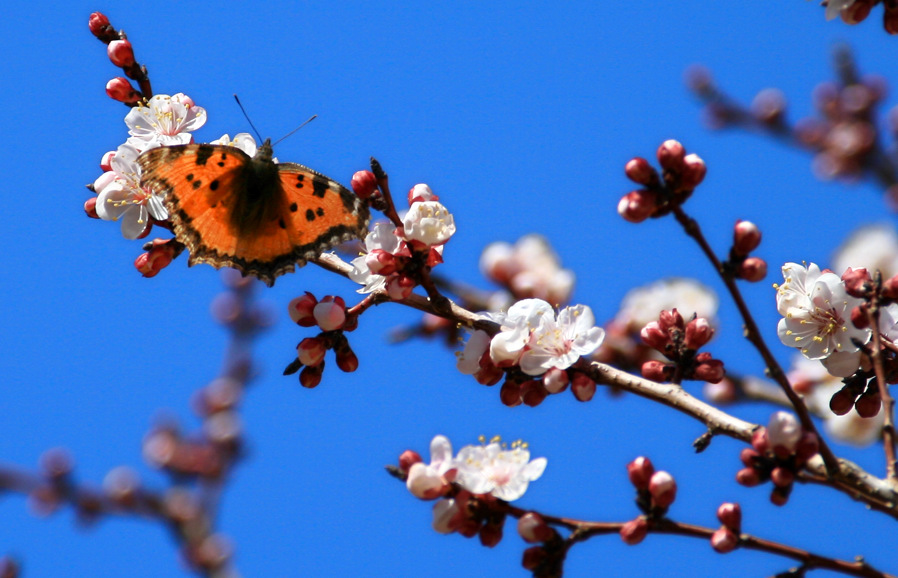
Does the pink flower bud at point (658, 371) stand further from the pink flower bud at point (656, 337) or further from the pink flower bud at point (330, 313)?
the pink flower bud at point (330, 313)

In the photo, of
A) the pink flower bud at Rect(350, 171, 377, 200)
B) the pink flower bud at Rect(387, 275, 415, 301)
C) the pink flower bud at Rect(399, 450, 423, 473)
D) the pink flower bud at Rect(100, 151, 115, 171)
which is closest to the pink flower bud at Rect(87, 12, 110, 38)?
the pink flower bud at Rect(100, 151, 115, 171)

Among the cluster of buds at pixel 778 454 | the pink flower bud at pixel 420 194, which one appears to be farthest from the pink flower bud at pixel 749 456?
the pink flower bud at pixel 420 194

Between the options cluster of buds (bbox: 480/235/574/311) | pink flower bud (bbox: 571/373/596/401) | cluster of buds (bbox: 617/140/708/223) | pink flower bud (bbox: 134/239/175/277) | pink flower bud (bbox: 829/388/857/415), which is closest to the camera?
cluster of buds (bbox: 617/140/708/223)

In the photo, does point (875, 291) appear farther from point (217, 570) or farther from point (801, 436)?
point (217, 570)

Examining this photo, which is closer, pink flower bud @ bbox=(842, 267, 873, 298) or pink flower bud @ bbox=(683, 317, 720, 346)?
pink flower bud @ bbox=(842, 267, 873, 298)

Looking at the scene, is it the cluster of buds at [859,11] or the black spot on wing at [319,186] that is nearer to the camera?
the cluster of buds at [859,11]

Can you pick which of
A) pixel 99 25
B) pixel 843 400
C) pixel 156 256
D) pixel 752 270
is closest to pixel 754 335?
pixel 752 270

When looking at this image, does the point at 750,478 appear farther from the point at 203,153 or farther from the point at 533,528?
the point at 203,153

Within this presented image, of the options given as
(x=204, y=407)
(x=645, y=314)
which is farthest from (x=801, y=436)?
(x=204, y=407)

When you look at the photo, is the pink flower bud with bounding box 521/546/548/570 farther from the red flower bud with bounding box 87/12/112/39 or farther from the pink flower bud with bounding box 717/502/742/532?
the red flower bud with bounding box 87/12/112/39
